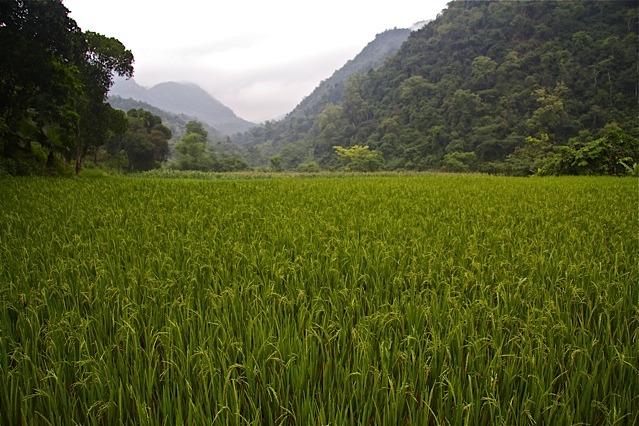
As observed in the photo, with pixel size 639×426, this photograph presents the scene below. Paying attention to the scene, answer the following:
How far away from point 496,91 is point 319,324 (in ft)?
193

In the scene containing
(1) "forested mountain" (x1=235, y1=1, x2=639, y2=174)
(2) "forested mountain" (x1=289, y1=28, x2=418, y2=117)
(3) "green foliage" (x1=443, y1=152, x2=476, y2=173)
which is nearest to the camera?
(3) "green foliage" (x1=443, y1=152, x2=476, y2=173)

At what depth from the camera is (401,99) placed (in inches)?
2448

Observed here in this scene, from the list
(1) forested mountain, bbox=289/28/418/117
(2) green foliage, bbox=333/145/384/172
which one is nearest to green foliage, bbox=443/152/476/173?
(2) green foliage, bbox=333/145/384/172

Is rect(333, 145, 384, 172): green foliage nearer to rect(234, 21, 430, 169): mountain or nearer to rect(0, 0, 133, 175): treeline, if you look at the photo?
rect(234, 21, 430, 169): mountain

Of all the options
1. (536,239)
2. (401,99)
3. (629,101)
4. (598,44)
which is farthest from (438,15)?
(536,239)

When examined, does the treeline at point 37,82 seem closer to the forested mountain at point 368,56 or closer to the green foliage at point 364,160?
the green foliage at point 364,160

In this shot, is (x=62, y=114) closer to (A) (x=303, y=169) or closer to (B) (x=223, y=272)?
(B) (x=223, y=272)

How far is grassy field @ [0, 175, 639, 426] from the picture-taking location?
4.05 feet

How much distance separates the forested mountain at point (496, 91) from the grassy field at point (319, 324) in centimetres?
2956

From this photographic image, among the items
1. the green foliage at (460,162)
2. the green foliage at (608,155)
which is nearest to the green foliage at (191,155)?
the green foliage at (460,162)

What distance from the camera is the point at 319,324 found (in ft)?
6.21

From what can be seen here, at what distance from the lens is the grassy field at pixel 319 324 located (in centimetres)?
124

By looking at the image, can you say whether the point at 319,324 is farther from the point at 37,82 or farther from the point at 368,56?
the point at 368,56

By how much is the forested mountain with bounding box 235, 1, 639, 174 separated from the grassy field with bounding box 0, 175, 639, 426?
29.6 meters
